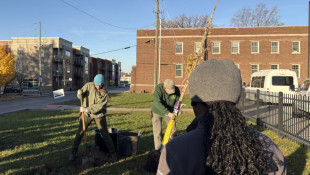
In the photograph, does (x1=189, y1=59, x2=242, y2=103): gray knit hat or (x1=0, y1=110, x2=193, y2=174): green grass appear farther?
(x1=0, y1=110, x2=193, y2=174): green grass

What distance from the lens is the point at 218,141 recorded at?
107 centimetres

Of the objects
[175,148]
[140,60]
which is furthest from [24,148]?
[140,60]

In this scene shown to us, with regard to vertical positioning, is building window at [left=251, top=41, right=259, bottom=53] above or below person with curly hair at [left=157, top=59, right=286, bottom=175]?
above

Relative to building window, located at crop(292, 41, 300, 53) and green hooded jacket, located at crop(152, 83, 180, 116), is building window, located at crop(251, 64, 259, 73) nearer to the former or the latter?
building window, located at crop(292, 41, 300, 53)

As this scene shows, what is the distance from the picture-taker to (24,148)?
20.3ft

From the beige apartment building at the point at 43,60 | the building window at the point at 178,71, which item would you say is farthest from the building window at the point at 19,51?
the building window at the point at 178,71

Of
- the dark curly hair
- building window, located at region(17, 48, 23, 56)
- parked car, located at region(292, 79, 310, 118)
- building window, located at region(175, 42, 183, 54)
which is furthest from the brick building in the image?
the dark curly hair

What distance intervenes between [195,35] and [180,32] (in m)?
2.40

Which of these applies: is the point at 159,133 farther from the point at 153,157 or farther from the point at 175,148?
the point at 175,148

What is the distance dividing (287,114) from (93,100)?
620cm

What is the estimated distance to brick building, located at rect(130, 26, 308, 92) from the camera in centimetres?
3259

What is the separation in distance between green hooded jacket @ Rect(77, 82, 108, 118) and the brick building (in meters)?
29.3

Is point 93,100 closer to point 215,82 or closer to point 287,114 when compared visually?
point 215,82

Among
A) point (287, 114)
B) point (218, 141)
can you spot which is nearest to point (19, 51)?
point (287, 114)
